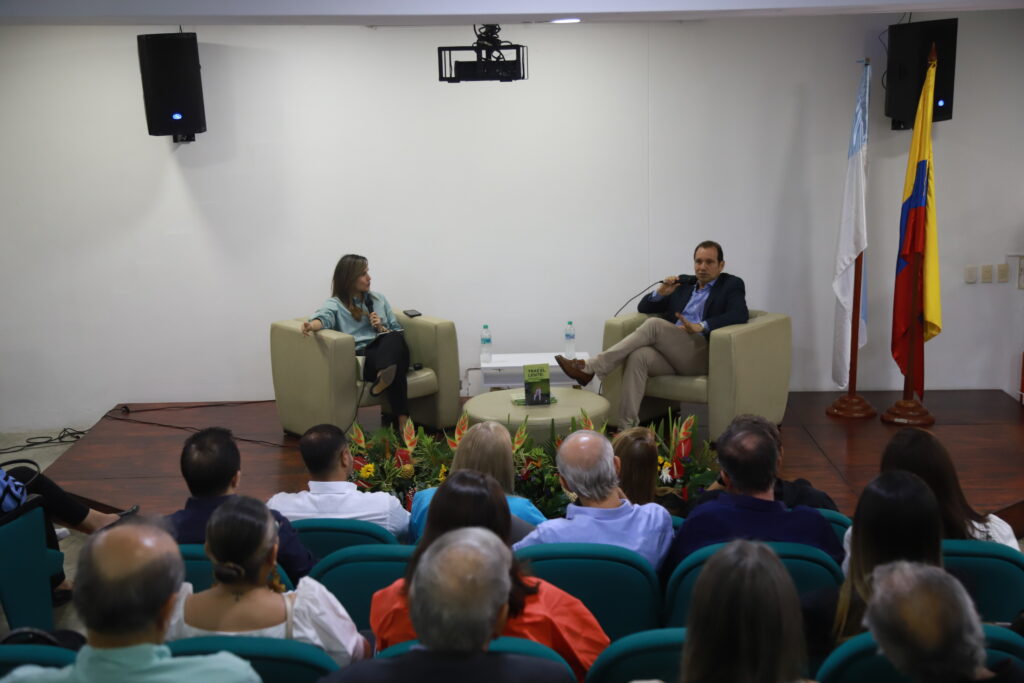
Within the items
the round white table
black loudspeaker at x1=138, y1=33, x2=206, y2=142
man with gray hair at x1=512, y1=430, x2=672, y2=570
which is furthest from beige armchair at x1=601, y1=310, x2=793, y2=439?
black loudspeaker at x1=138, y1=33, x2=206, y2=142

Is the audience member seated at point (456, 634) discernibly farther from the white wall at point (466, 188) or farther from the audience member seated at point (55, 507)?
the white wall at point (466, 188)

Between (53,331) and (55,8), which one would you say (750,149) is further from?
(53,331)

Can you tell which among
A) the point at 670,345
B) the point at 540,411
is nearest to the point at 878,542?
the point at 540,411

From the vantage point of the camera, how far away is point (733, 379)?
17.6 ft

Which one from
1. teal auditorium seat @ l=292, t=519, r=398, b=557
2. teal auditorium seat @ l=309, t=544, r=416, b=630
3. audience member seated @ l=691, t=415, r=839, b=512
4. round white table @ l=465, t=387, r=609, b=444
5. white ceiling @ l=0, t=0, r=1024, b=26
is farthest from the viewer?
round white table @ l=465, t=387, r=609, b=444

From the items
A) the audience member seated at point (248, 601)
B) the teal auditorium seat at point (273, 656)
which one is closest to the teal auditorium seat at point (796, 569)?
the audience member seated at point (248, 601)

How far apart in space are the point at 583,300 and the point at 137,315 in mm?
2954

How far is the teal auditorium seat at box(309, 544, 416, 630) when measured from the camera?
99.7 inches

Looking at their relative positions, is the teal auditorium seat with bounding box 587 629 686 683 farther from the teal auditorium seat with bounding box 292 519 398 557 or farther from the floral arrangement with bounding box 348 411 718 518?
the floral arrangement with bounding box 348 411 718 518

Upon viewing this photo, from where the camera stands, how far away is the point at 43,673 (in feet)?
5.78

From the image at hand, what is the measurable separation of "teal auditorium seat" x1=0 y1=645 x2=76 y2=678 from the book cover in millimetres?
3278

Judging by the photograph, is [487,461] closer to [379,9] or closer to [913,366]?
[379,9]

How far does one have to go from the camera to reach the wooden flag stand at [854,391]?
600 centimetres

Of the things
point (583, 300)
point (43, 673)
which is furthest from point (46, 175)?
point (43, 673)
